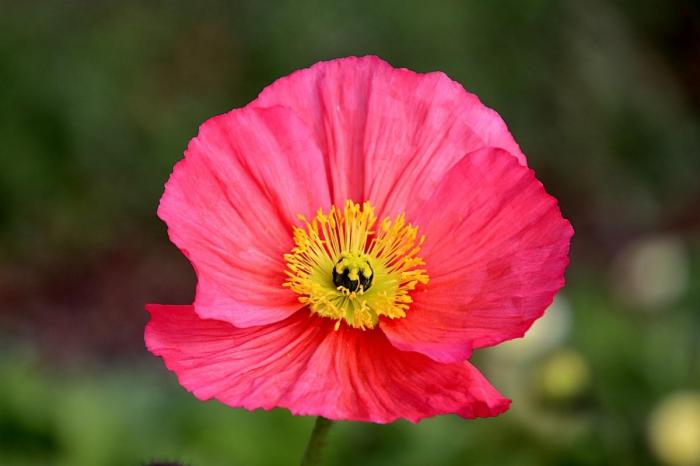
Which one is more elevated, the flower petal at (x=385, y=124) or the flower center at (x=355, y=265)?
the flower petal at (x=385, y=124)

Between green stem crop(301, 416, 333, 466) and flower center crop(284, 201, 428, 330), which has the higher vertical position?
flower center crop(284, 201, 428, 330)

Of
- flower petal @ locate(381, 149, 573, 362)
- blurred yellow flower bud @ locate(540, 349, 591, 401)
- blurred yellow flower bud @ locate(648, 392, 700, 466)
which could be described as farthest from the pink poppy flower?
blurred yellow flower bud @ locate(648, 392, 700, 466)

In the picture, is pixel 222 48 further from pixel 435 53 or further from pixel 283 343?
pixel 283 343

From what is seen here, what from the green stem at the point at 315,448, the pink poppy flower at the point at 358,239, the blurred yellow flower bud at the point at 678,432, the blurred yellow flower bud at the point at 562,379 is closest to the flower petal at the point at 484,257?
the pink poppy flower at the point at 358,239

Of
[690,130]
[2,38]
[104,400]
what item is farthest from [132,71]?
[690,130]

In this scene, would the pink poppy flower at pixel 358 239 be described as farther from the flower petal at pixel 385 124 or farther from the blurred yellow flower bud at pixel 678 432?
the blurred yellow flower bud at pixel 678 432

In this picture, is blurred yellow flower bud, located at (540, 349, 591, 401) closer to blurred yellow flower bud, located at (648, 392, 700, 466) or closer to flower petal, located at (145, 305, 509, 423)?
blurred yellow flower bud, located at (648, 392, 700, 466)
